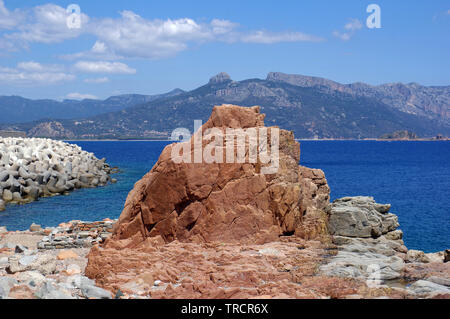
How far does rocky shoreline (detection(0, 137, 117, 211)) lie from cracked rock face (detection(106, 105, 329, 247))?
922 inches

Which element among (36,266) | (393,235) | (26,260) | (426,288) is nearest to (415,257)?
(393,235)

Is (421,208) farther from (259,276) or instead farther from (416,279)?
(259,276)

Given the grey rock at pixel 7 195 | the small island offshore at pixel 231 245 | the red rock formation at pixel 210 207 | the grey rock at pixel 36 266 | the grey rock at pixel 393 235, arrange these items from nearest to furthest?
the small island offshore at pixel 231 245
the grey rock at pixel 36 266
the red rock formation at pixel 210 207
the grey rock at pixel 393 235
the grey rock at pixel 7 195

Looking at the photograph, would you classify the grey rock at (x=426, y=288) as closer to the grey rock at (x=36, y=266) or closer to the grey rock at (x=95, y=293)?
the grey rock at (x=95, y=293)

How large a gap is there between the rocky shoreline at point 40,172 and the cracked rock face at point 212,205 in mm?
23421

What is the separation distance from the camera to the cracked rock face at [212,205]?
15695 mm

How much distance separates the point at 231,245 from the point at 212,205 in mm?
1628

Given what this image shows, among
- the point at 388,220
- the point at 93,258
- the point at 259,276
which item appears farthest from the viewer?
the point at 388,220

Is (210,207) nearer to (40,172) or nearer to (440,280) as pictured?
(440,280)

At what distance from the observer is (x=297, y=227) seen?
1695 cm

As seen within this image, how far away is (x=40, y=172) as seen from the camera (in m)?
44.5

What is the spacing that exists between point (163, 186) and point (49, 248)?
21.7 feet

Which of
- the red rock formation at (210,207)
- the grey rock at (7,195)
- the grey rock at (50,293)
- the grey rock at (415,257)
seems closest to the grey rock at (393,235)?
the grey rock at (415,257)
